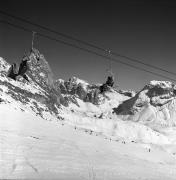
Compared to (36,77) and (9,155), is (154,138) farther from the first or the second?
(36,77)

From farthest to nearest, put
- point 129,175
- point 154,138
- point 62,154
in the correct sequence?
point 154,138 < point 62,154 < point 129,175

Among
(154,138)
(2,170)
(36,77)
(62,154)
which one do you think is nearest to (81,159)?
(62,154)

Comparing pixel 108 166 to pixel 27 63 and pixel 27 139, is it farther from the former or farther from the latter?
pixel 27 63

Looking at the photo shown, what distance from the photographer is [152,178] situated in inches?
418

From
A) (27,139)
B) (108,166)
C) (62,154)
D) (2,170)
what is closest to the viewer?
(2,170)

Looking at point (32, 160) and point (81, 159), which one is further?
point (81, 159)

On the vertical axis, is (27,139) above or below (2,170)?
above

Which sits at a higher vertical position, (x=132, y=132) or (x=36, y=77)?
(x=36, y=77)

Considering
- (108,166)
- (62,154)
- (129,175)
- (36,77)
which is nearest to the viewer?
(129,175)

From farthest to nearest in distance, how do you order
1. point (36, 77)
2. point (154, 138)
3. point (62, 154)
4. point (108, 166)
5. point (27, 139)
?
point (36, 77)
point (154, 138)
point (27, 139)
point (62, 154)
point (108, 166)

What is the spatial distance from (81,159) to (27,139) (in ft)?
12.1

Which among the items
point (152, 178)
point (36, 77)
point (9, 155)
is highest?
point (36, 77)

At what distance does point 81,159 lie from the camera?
1241 cm

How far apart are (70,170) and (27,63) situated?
189558 millimetres
